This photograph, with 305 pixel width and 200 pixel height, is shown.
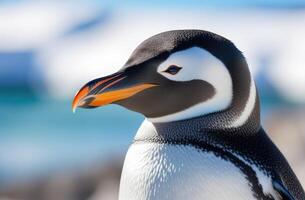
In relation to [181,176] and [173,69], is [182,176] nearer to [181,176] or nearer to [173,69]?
[181,176]

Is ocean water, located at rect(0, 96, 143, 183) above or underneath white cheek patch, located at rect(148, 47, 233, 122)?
underneath

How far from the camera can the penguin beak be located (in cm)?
195

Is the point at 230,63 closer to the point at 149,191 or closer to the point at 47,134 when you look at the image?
the point at 149,191

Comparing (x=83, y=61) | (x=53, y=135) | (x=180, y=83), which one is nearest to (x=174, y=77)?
(x=180, y=83)

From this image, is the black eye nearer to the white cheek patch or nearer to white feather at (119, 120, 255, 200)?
the white cheek patch

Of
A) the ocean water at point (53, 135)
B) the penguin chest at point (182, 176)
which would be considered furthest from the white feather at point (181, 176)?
the ocean water at point (53, 135)

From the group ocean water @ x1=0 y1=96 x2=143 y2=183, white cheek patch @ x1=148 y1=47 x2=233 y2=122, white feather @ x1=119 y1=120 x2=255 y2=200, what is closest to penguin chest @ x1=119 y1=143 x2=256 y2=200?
white feather @ x1=119 y1=120 x2=255 y2=200

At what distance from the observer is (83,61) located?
2169cm

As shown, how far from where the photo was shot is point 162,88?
78.7 inches

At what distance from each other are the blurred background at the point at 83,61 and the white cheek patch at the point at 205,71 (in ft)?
22.7

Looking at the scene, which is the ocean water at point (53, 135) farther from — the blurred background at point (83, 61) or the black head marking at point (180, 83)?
the black head marking at point (180, 83)

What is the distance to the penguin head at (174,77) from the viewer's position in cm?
196

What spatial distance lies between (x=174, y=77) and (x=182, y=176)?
8.3 inches

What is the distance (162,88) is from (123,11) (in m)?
24.2
